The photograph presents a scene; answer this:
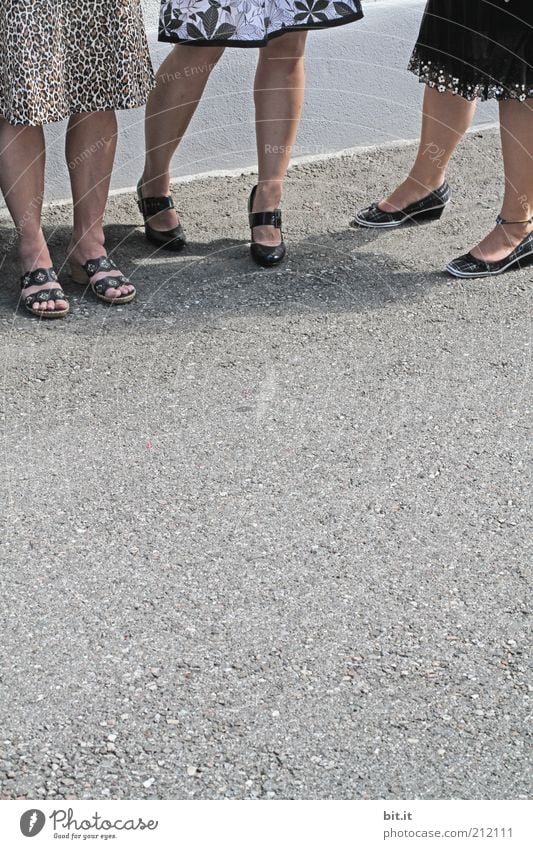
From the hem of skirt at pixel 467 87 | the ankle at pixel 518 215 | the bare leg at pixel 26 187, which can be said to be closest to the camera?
the bare leg at pixel 26 187

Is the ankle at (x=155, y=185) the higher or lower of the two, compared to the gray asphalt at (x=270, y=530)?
higher

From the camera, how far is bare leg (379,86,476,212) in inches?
139

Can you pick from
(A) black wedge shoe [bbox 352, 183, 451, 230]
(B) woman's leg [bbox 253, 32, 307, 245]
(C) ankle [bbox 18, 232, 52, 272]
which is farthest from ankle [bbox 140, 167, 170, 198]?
(A) black wedge shoe [bbox 352, 183, 451, 230]

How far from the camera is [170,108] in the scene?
349 cm

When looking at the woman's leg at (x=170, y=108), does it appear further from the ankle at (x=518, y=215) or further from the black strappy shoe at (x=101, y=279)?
the ankle at (x=518, y=215)

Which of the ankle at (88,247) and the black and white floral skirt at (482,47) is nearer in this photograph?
the black and white floral skirt at (482,47)

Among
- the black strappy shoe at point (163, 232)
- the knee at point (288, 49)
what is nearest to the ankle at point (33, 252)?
the black strappy shoe at point (163, 232)

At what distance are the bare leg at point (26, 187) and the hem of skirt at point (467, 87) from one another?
1.21 m

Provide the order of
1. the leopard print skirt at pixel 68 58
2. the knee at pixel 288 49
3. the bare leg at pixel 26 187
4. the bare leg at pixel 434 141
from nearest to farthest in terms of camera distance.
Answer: the leopard print skirt at pixel 68 58 < the bare leg at pixel 26 187 < the knee at pixel 288 49 < the bare leg at pixel 434 141

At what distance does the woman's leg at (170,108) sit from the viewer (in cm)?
342

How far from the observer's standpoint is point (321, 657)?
1.98m

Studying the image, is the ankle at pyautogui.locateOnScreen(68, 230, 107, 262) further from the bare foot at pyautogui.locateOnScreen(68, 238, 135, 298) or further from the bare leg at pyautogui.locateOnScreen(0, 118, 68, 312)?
A: the bare leg at pyautogui.locateOnScreen(0, 118, 68, 312)

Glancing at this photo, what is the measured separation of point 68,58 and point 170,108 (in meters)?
0.53

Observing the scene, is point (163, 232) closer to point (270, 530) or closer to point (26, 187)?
point (26, 187)
